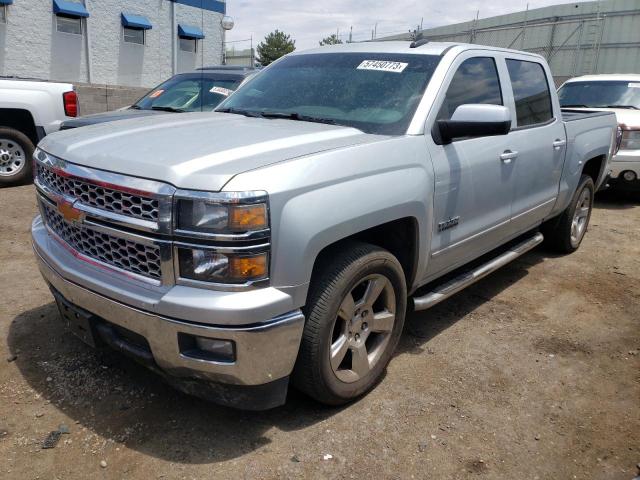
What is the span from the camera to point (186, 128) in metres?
3.02

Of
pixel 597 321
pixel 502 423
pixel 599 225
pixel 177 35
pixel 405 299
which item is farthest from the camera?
pixel 177 35

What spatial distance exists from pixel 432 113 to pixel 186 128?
54.9 inches

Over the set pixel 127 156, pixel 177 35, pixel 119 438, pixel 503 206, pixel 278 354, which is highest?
pixel 177 35

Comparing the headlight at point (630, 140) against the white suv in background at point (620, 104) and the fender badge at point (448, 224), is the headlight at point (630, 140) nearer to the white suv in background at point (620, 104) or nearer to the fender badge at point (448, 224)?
the white suv in background at point (620, 104)

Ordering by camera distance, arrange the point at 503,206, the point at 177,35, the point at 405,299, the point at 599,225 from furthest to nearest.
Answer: the point at 177,35, the point at 599,225, the point at 503,206, the point at 405,299

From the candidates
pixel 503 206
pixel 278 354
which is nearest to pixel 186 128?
pixel 278 354

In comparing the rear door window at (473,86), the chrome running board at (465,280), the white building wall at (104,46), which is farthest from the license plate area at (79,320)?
the white building wall at (104,46)

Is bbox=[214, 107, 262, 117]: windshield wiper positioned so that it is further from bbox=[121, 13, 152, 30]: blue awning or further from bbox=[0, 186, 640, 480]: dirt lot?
bbox=[121, 13, 152, 30]: blue awning

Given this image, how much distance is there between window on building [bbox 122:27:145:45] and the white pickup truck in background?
Result: 13.2 meters

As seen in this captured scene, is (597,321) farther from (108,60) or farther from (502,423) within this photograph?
(108,60)

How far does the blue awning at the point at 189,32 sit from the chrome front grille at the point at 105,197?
19.9 metres

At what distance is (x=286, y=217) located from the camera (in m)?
2.29

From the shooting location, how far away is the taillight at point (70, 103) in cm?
752

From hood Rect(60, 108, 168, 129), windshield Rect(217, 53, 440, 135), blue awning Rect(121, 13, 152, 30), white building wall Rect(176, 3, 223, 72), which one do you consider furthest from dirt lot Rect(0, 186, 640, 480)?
white building wall Rect(176, 3, 223, 72)
